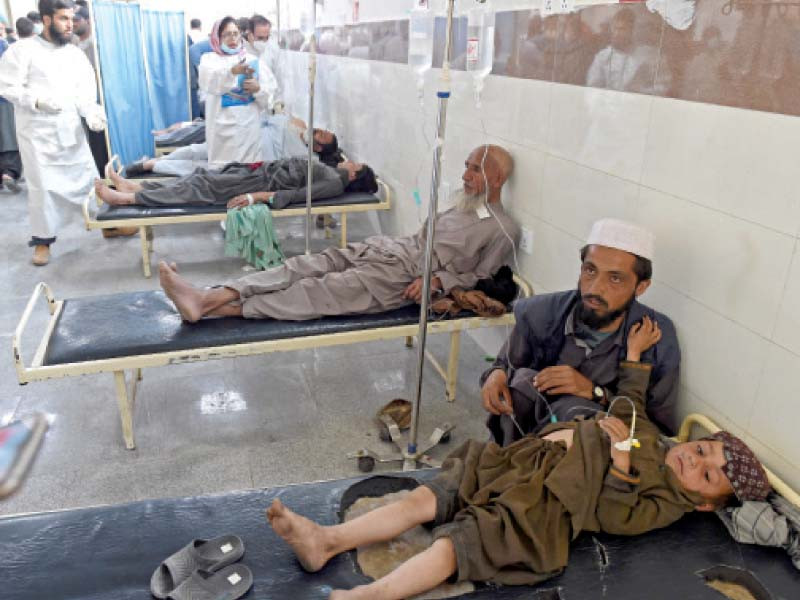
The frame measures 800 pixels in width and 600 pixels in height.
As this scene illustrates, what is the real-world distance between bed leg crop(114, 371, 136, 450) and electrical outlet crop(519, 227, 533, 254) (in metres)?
1.98

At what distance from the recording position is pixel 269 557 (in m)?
1.73

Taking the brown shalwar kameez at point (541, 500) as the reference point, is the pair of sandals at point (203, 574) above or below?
below

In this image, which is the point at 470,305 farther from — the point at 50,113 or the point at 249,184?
the point at 50,113

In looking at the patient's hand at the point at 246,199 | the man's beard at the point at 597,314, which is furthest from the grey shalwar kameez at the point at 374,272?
the patient's hand at the point at 246,199

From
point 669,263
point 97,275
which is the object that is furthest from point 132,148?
point 669,263

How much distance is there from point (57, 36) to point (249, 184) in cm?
178

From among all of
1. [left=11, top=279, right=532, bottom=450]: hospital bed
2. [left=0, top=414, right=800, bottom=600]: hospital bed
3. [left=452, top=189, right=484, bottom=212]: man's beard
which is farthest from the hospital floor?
[left=452, top=189, right=484, bottom=212]: man's beard

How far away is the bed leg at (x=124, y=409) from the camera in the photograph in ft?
9.04

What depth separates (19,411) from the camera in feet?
10.1

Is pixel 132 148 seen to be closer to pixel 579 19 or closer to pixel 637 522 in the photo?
pixel 579 19

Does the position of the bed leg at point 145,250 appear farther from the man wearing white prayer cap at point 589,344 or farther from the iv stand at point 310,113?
the man wearing white prayer cap at point 589,344

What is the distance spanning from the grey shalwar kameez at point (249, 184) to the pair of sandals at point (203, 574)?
350 cm

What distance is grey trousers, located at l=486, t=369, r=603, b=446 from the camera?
7.38 feet

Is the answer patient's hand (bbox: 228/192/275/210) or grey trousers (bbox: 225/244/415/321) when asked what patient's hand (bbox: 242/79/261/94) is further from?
grey trousers (bbox: 225/244/415/321)
